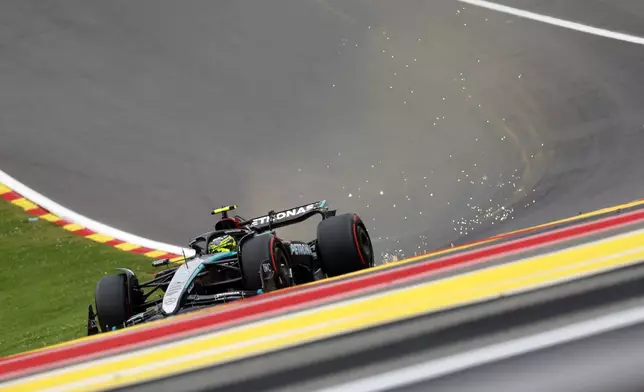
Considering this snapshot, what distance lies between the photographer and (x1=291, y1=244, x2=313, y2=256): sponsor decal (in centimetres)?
633

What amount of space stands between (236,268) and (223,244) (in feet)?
1.73

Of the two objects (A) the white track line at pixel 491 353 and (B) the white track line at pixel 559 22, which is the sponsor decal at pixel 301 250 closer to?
(A) the white track line at pixel 491 353

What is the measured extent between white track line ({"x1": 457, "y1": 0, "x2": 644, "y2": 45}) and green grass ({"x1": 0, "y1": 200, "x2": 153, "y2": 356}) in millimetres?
7524

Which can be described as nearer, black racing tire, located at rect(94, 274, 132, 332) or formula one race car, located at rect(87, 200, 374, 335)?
formula one race car, located at rect(87, 200, 374, 335)

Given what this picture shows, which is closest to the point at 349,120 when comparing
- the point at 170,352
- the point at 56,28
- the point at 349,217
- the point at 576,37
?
the point at 576,37

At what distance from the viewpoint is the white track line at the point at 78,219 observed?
9969 mm

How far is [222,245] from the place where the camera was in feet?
21.0

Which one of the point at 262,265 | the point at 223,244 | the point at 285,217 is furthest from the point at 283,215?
the point at 262,265

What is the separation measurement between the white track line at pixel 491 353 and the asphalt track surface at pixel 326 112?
7239 mm

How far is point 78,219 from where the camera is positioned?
10.5 meters

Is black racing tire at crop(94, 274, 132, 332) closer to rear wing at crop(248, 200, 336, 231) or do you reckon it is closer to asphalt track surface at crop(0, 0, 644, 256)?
rear wing at crop(248, 200, 336, 231)

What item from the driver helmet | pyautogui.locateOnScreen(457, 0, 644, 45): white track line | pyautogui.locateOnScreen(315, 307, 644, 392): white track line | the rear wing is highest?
pyautogui.locateOnScreen(457, 0, 644, 45): white track line

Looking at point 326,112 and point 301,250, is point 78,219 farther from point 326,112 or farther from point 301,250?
point 301,250

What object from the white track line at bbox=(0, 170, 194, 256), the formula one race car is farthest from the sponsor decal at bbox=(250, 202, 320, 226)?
the white track line at bbox=(0, 170, 194, 256)
